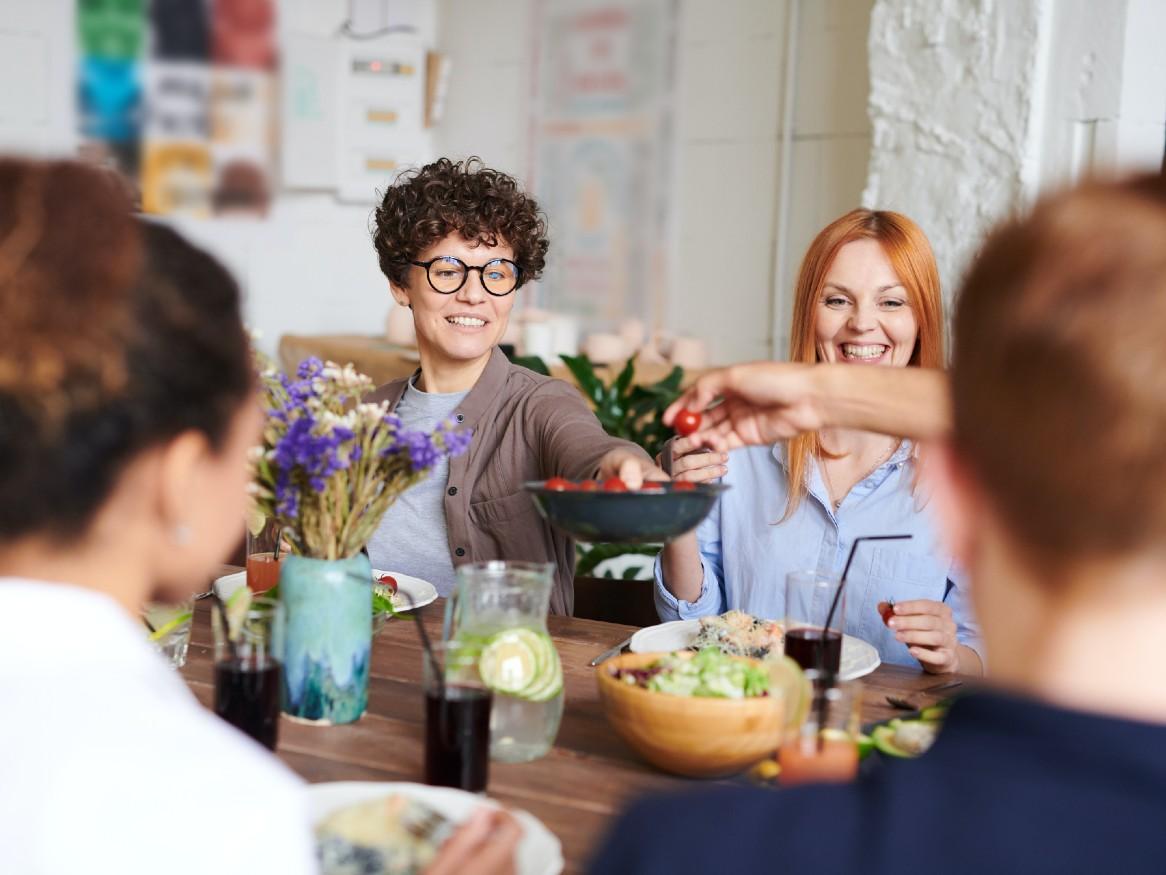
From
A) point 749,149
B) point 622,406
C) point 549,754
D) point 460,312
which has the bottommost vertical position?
point 549,754

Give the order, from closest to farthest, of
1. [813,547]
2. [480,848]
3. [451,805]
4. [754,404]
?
1. [480,848]
2. [451,805]
3. [754,404]
4. [813,547]

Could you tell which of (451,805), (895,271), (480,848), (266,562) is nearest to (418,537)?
(266,562)

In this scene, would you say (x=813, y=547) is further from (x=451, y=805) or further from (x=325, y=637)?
(x=451, y=805)

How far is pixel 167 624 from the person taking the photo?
1.65m

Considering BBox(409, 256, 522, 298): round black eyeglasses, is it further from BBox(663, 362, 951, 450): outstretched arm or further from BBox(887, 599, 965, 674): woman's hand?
BBox(887, 599, 965, 674): woman's hand

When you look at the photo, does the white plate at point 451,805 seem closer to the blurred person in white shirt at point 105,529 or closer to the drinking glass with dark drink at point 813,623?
the blurred person in white shirt at point 105,529

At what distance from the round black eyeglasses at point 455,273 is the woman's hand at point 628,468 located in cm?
63

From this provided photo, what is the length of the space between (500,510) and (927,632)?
89 cm

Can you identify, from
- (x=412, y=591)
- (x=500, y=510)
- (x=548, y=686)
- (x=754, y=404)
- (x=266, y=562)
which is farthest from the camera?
(x=500, y=510)

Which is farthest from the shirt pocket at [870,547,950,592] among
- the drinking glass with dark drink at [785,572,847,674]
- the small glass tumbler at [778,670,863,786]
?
the small glass tumbler at [778,670,863,786]

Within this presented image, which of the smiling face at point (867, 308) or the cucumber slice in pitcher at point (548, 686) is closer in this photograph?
the cucumber slice in pitcher at point (548, 686)

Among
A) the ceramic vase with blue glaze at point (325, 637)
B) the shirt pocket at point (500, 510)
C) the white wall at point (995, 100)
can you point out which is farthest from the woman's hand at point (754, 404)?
the white wall at point (995, 100)

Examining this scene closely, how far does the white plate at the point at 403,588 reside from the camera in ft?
6.77

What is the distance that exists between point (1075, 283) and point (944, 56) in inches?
130
